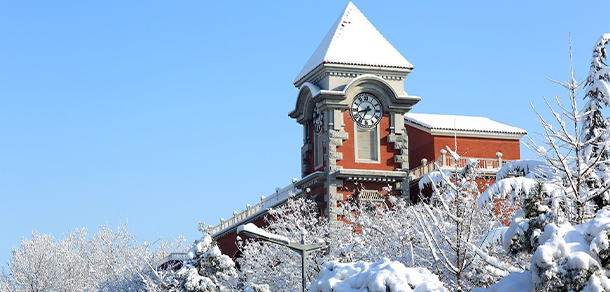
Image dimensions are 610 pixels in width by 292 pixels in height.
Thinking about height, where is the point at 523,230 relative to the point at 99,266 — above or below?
below

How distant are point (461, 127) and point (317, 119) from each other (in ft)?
24.1

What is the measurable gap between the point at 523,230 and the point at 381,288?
2711mm

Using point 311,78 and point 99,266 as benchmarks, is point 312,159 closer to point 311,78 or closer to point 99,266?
point 311,78

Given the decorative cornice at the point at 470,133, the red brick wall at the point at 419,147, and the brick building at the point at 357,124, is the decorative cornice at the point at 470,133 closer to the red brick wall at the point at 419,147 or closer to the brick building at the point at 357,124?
the brick building at the point at 357,124

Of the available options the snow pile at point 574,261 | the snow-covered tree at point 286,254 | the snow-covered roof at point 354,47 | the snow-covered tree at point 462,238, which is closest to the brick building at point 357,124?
the snow-covered roof at point 354,47

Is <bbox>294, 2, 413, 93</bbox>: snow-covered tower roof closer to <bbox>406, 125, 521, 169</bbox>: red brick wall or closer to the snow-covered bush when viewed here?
<bbox>406, 125, 521, 169</bbox>: red brick wall

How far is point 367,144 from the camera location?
4316cm

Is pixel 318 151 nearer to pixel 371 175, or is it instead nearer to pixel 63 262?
pixel 371 175

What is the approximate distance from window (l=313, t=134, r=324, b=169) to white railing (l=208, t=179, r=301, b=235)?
1601mm

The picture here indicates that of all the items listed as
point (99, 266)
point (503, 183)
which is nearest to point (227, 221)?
point (99, 266)

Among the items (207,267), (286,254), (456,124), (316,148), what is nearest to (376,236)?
(286,254)

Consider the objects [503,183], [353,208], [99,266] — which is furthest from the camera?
[99,266]

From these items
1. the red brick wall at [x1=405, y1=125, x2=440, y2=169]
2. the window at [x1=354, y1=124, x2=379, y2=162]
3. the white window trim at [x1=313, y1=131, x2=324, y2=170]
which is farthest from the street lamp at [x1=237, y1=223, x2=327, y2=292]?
the red brick wall at [x1=405, y1=125, x2=440, y2=169]

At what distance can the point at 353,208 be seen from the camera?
40406mm
